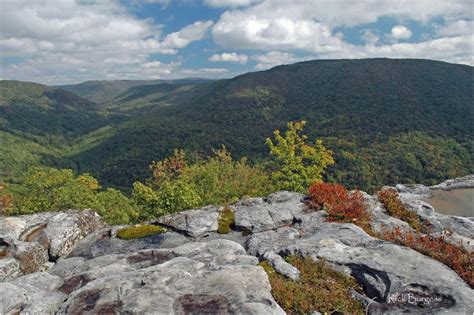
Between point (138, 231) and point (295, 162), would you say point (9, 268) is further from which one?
point (295, 162)

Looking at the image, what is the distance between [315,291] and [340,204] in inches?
357

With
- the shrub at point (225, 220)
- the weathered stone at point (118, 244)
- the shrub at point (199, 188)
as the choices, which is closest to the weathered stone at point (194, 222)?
the shrub at point (225, 220)

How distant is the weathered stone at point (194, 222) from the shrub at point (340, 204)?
235 inches

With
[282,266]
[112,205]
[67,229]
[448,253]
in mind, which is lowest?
[112,205]

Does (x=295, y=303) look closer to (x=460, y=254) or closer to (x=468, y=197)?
(x=460, y=254)

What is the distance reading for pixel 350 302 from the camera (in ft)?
31.2

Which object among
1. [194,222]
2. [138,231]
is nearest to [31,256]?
[138,231]

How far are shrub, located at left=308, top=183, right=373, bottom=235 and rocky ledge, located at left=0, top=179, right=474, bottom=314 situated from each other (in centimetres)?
72

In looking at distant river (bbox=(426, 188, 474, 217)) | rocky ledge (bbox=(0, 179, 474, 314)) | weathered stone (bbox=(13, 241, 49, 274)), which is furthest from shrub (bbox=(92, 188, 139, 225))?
distant river (bbox=(426, 188, 474, 217))

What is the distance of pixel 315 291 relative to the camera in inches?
383

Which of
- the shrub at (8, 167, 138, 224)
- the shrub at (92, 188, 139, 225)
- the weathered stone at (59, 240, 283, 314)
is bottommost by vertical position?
the shrub at (92, 188, 139, 225)

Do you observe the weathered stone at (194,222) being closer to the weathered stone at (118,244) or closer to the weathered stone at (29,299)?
the weathered stone at (118,244)

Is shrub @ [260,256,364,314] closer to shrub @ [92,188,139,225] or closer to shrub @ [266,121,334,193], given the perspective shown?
shrub @ [266,121,334,193]

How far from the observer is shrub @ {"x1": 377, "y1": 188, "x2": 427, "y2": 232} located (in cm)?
1831
